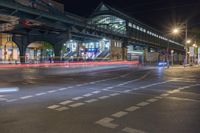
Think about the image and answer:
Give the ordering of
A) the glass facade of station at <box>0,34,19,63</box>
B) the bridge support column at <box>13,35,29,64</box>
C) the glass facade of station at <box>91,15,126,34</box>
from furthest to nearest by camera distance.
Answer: the glass facade of station at <box>91,15,126,34</box> < the glass facade of station at <box>0,34,19,63</box> < the bridge support column at <box>13,35,29,64</box>

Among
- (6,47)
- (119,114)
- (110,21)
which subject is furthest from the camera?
(110,21)

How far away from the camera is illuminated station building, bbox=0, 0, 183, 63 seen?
56.2m

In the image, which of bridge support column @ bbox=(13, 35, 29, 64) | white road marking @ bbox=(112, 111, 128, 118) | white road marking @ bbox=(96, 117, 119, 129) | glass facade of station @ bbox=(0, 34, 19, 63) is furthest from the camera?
glass facade of station @ bbox=(0, 34, 19, 63)

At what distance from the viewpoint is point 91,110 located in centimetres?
908

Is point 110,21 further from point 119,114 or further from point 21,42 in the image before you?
point 119,114

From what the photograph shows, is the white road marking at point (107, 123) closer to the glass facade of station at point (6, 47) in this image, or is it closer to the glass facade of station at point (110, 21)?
the glass facade of station at point (6, 47)

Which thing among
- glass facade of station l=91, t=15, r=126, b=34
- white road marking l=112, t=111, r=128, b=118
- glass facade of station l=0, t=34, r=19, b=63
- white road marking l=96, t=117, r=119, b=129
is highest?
glass facade of station l=91, t=15, r=126, b=34

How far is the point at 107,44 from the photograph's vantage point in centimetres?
7394

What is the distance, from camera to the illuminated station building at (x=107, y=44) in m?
56.2

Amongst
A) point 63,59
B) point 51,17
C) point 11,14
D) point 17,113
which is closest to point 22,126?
point 17,113

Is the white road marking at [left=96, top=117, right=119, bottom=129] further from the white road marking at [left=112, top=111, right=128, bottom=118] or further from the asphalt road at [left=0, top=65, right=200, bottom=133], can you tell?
the white road marking at [left=112, top=111, right=128, bottom=118]

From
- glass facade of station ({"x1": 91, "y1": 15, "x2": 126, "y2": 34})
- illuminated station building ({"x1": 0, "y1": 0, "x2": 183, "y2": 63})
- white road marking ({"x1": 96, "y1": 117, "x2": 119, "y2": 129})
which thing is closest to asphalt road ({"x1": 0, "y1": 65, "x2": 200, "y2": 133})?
white road marking ({"x1": 96, "y1": 117, "x2": 119, "y2": 129})

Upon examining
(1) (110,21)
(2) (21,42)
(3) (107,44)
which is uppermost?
(1) (110,21)

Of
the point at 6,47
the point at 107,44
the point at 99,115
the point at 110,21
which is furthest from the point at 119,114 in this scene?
the point at 110,21
